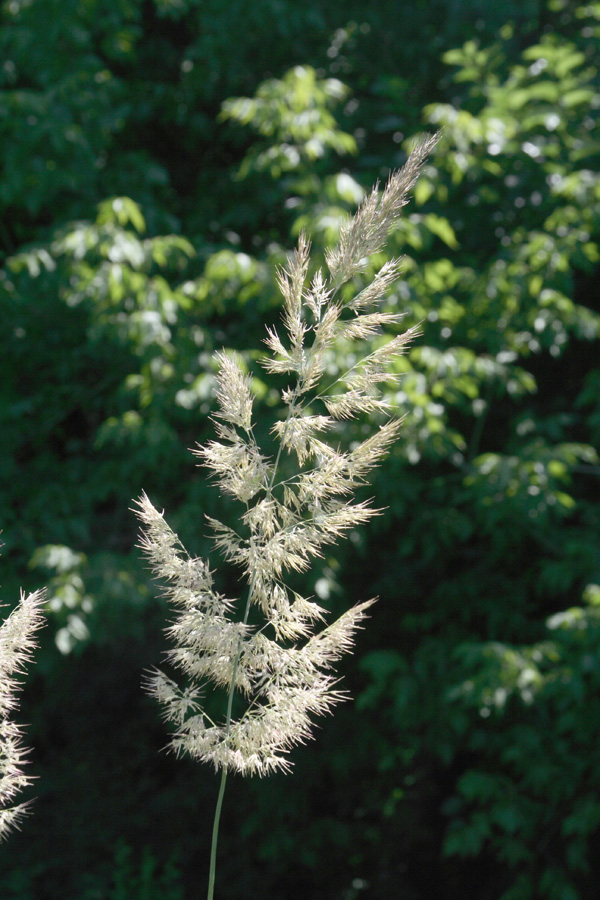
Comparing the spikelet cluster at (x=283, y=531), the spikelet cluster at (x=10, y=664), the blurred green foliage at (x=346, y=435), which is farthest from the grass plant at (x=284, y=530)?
the blurred green foliage at (x=346, y=435)

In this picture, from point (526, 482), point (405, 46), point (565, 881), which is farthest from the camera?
point (405, 46)

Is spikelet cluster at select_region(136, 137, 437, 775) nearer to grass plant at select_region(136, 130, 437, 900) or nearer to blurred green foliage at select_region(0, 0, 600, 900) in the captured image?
grass plant at select_region(136, 130, 437, 900)

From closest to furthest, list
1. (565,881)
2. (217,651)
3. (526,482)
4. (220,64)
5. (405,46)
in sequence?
(217,651), (526,482), (565,881), (220,64), (405,46)

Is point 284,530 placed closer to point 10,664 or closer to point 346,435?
point 10,664

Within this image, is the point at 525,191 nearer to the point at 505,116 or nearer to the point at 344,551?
the point at 505,116

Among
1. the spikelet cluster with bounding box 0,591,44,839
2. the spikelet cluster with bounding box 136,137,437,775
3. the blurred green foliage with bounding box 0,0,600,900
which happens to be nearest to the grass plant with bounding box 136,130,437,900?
the spikelet cluster with bounding box 136,137,437,775

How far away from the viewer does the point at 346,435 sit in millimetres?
3756

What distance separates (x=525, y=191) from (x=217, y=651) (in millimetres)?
4091

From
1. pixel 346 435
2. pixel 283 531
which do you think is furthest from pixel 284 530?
pixel 346 435

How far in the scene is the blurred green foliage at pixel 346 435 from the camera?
3.85 m

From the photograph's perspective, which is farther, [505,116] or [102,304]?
[505,116]

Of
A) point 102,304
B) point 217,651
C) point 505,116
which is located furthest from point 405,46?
point 217,651

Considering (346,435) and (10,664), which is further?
(346,435)

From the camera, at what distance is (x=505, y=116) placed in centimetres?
428
